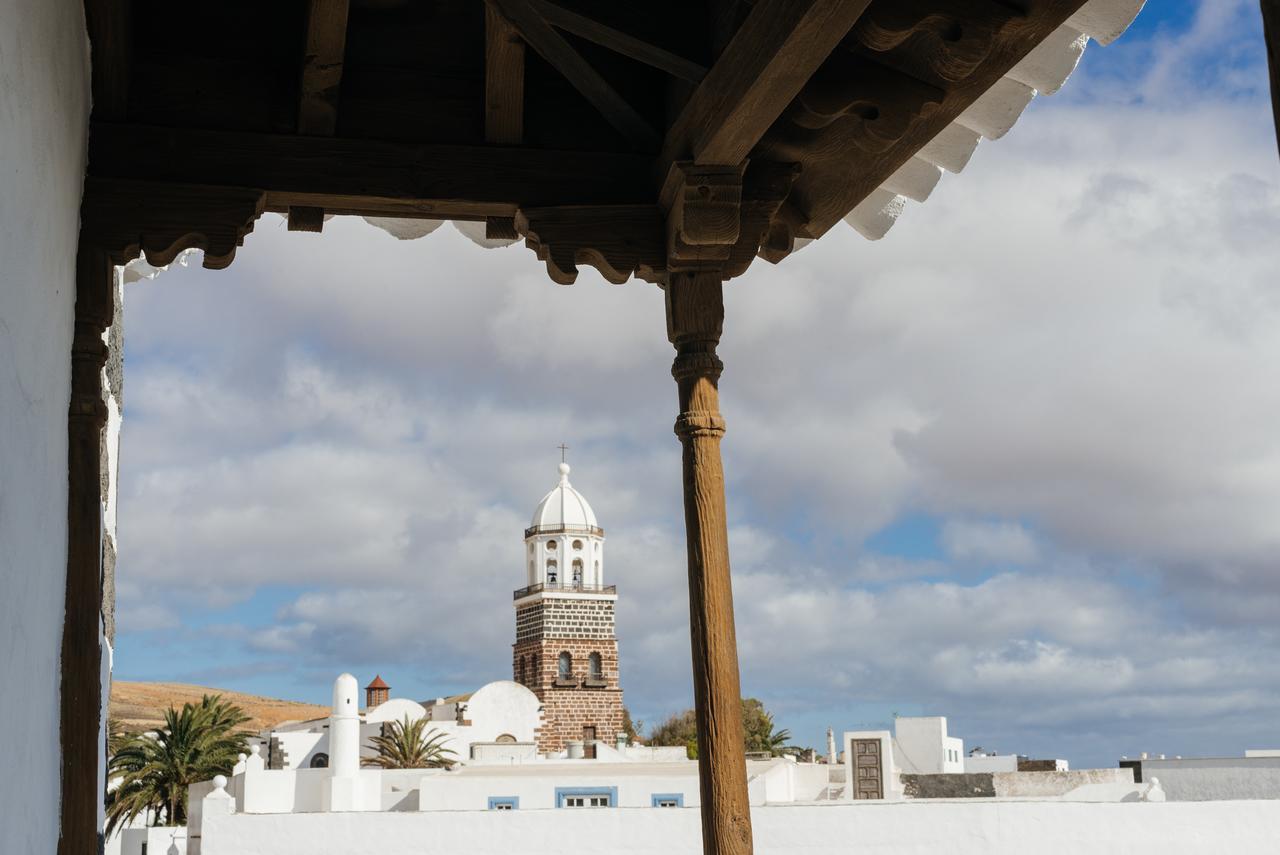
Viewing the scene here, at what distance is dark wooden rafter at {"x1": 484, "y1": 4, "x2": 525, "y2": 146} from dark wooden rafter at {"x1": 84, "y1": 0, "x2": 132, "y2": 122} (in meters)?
0.75

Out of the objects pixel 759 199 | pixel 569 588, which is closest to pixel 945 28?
pixel 759 199

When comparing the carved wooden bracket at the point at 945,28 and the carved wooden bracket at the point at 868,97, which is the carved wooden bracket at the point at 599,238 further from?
the carved wooden bracket at the point at 945,28

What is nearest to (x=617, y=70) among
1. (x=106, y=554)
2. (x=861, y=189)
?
(x=861, y=189)

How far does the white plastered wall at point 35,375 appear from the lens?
2.00 meters

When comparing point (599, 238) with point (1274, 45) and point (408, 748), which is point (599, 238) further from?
point (408, 748)

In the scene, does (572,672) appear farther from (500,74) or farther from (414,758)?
(500,74)

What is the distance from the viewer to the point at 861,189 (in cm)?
348

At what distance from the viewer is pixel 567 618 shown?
46375 millimetres

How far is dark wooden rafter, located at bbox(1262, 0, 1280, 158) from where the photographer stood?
1074 millimetres

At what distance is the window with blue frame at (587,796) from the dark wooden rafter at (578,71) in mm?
15617

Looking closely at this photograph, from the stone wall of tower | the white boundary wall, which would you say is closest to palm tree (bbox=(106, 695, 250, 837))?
the white boundary wall

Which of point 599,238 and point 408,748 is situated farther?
point 408,748

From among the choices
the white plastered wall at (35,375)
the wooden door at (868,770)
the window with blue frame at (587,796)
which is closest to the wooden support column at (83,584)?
the white plastered wall at (35,375)

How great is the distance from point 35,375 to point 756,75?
138cm
